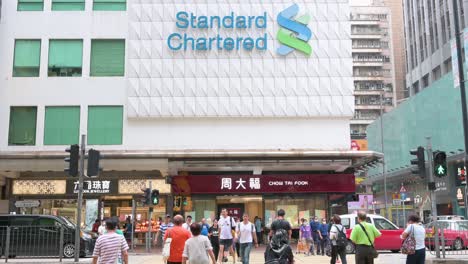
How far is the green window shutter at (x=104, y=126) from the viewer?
28.4m

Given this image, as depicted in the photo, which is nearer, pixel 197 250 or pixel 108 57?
pixel 197 250

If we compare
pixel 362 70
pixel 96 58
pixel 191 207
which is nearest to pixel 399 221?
pixel 191 207

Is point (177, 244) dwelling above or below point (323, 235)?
above

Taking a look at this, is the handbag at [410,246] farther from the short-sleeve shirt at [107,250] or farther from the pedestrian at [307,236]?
the pedestrian at [307,236]

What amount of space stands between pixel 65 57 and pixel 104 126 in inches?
168

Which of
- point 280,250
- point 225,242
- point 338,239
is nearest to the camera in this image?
point 280,250

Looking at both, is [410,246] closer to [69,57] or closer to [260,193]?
[260,193]

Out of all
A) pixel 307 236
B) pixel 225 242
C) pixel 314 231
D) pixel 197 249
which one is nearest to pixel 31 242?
pixel 225 242

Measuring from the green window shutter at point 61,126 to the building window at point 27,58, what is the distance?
237cm

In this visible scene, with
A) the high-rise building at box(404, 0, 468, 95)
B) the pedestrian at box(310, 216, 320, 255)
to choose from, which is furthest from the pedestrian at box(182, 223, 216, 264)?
the high-rise building at box(404, 0, 468, 95)

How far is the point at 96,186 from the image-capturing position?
98.3 ft

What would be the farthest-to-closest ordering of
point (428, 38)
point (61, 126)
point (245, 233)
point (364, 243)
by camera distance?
point (428, 38) → point (61, 126) → point (245, 233) → point (364, 243)

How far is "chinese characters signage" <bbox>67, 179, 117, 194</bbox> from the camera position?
1175 inches

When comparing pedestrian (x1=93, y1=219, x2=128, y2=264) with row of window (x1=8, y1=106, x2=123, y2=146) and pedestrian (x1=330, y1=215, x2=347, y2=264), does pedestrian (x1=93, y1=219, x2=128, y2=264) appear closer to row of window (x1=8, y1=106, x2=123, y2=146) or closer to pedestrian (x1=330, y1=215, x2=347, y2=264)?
pedestrian (x1=330, y1=215, x2=347, y2=264)
